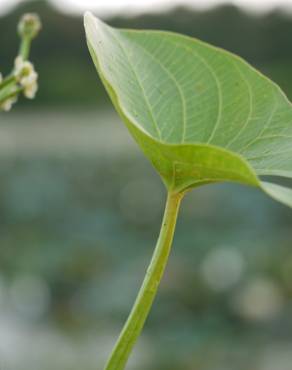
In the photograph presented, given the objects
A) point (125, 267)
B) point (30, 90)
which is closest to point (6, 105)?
point (30, 90)

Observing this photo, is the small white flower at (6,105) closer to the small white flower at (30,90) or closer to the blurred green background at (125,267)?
the small white flower at (30,90)

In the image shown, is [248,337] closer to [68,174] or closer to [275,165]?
[68,174]

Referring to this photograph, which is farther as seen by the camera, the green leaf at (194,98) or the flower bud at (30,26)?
the flower bud at (30,26)

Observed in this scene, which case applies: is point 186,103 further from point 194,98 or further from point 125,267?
point 125,267

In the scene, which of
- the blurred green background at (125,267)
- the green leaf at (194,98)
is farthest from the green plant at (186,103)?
the blurred green background at (125,267)

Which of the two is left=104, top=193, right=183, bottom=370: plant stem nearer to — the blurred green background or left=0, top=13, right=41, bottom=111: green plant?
left=0, top=13, right=41, bottom=111: green plant

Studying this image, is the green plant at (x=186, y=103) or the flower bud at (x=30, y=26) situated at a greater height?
the flower bud at (x=30, y=26)

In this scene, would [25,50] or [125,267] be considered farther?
[125,267]
